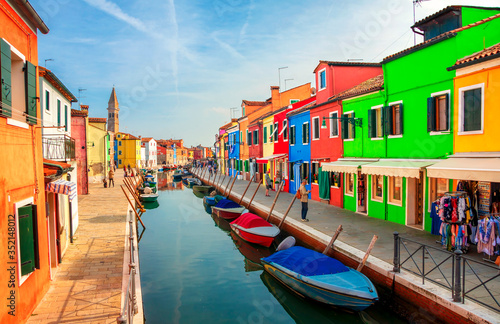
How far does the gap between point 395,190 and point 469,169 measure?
5258mm

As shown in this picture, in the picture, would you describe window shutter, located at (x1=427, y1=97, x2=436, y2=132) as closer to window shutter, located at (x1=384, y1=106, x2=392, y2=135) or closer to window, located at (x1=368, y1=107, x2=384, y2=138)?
window shutter, located at (x1=384, y1=106, x2=392, y2=135)

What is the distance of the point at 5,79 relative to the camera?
569 centimetres

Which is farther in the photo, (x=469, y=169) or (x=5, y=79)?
(x=469, y=169)

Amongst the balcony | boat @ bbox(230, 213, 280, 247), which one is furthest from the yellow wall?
the balcony

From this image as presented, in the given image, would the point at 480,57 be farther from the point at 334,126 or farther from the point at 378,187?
the point at 334,126

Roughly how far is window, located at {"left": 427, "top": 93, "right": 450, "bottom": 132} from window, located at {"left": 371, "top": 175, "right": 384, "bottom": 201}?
3659mm

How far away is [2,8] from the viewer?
5.76 m

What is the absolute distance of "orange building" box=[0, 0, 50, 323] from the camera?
5.57 metres

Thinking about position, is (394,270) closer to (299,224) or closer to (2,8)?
(299,224)

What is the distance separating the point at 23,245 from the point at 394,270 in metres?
7.84

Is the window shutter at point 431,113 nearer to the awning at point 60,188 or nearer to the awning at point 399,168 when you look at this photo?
the awning at point 399,168

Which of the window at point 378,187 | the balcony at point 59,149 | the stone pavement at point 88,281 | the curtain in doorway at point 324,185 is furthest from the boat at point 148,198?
the window at point 378,187

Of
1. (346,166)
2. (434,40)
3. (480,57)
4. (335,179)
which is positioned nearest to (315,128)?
(335,179)

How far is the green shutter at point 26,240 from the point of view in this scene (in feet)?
19.9
